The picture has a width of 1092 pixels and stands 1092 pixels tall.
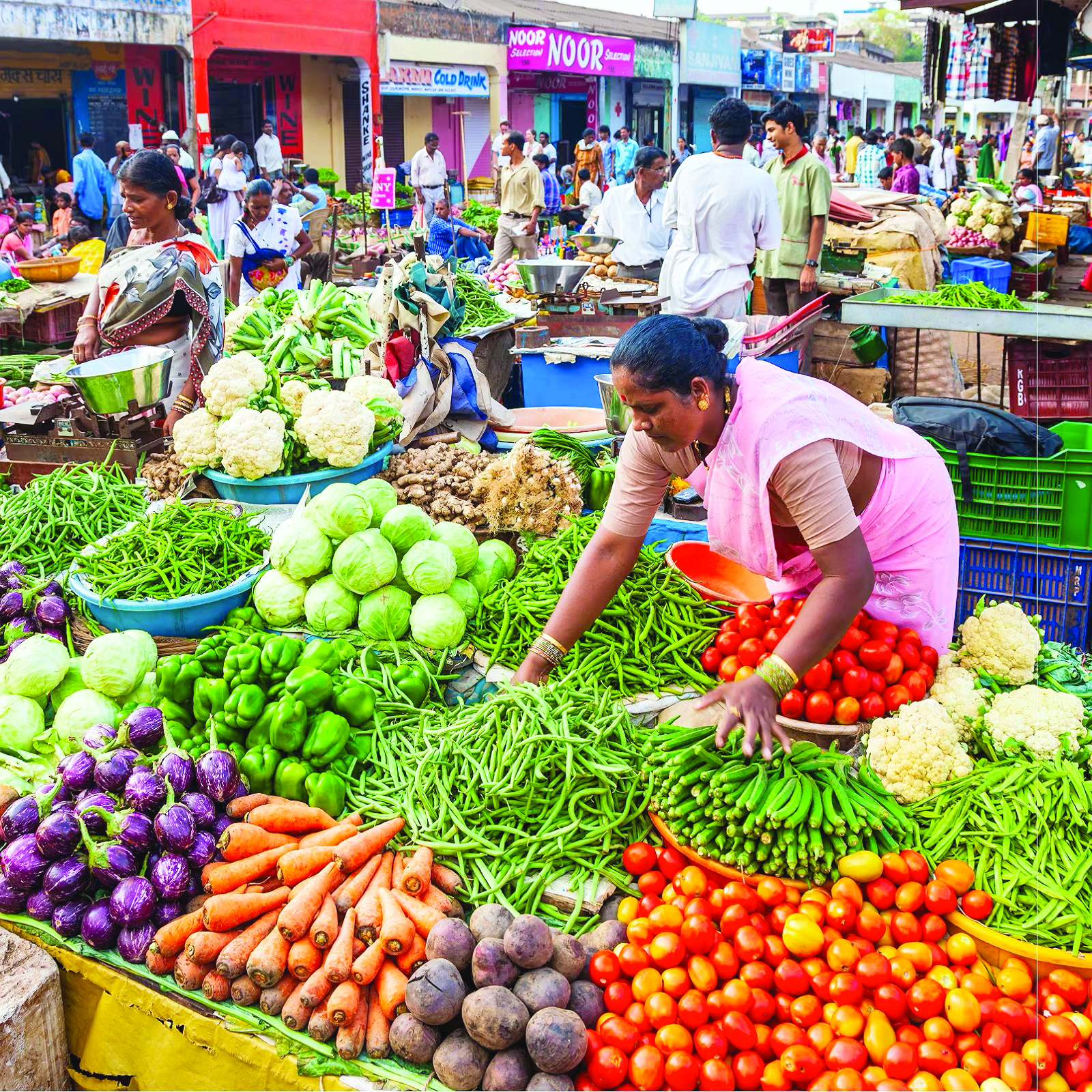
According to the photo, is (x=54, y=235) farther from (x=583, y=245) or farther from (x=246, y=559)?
(x=246, y=559)

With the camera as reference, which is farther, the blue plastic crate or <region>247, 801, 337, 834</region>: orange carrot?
the blue plastic crate

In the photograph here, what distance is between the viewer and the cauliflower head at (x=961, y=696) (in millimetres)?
2896

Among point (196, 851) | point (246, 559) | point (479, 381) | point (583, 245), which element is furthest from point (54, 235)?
point (196, 851)

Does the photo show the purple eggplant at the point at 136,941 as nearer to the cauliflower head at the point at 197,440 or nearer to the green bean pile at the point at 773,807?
the green bean pile at the point at 773,807

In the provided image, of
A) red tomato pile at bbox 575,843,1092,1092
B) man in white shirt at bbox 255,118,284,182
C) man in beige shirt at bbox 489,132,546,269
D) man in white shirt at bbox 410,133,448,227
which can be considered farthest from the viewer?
man in white shirt at bbox 255,118,284,182

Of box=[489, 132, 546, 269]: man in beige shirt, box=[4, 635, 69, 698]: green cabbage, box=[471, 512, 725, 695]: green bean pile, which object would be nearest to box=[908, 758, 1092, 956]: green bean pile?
box=[471, 512, 725, 695]: green bean pile

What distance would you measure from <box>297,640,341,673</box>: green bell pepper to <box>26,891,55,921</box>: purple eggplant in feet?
2.89

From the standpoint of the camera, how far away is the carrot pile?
92.1 inches

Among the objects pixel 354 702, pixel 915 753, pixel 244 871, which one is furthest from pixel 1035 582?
pixel 244 871

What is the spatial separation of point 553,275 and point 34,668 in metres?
5.36

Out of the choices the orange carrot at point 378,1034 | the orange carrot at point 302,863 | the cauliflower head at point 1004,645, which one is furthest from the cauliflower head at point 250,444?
the cauliflower head at point 1004,645

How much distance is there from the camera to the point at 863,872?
2.38 meters

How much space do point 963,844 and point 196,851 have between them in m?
1.91

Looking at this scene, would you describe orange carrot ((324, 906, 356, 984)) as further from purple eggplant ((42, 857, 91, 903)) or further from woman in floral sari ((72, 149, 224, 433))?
woman in floral sari ((72, 149, 224, 433))
